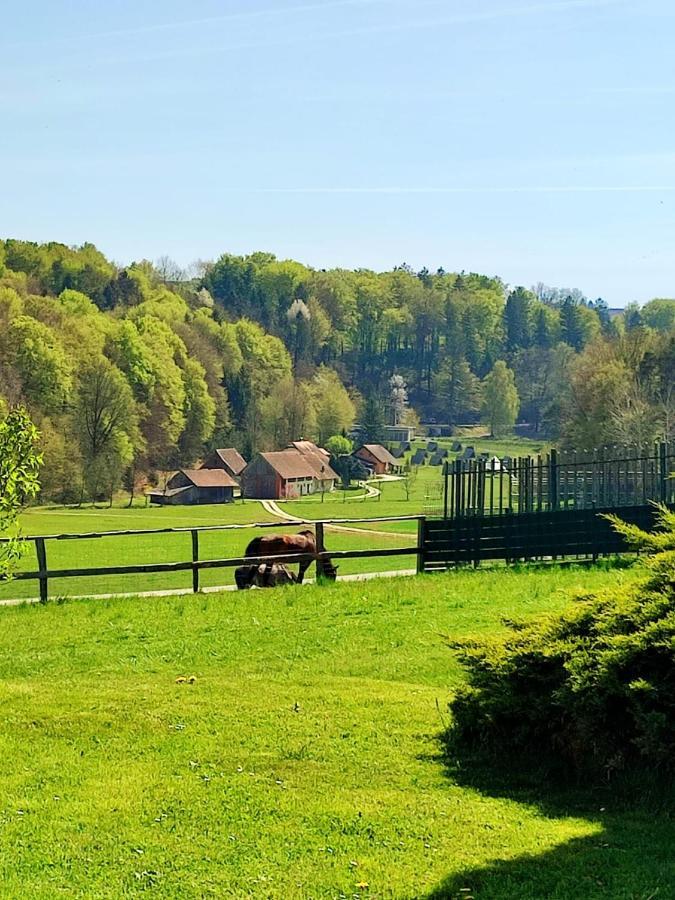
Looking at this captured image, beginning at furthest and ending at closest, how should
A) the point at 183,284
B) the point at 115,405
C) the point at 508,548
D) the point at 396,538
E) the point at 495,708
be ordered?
the point at 183,284, the point at 115,405, the point at 396,538, the point at 508,548, the point at 495,708

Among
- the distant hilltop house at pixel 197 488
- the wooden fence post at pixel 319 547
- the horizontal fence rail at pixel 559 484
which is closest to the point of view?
the wooden fence post at pixel 319 547

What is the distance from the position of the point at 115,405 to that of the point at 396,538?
39615 millimetres

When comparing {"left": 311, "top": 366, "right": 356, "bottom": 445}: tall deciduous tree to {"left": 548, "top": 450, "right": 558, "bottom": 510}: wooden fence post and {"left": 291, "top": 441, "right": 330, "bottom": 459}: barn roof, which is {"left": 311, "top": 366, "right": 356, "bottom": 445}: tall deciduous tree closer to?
{"left": 291, "top": 441, "right": 330, "bottom": 459}: barn roof

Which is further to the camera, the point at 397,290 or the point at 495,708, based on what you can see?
the point at 397,290

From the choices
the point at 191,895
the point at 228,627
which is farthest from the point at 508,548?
the point at 191,895

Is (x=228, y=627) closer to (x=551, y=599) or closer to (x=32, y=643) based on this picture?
(x=32, y=643)

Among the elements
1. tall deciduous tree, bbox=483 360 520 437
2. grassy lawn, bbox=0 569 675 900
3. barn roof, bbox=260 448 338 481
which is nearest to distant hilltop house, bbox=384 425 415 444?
tall deciduous tree, bbox=483 360 520 437

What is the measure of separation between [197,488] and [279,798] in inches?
3764

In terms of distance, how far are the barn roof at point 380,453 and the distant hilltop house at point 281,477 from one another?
15.9 m

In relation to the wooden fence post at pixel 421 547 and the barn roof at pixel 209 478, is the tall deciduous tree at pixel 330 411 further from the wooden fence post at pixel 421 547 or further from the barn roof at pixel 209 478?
the wooden fence post at pixel 421 547

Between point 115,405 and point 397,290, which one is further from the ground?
point 397,290

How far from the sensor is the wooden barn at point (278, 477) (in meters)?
105

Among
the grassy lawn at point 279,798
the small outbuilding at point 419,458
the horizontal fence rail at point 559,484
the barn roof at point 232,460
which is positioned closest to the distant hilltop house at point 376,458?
the small outbuilding at point 419,458

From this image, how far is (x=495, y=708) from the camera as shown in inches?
295
